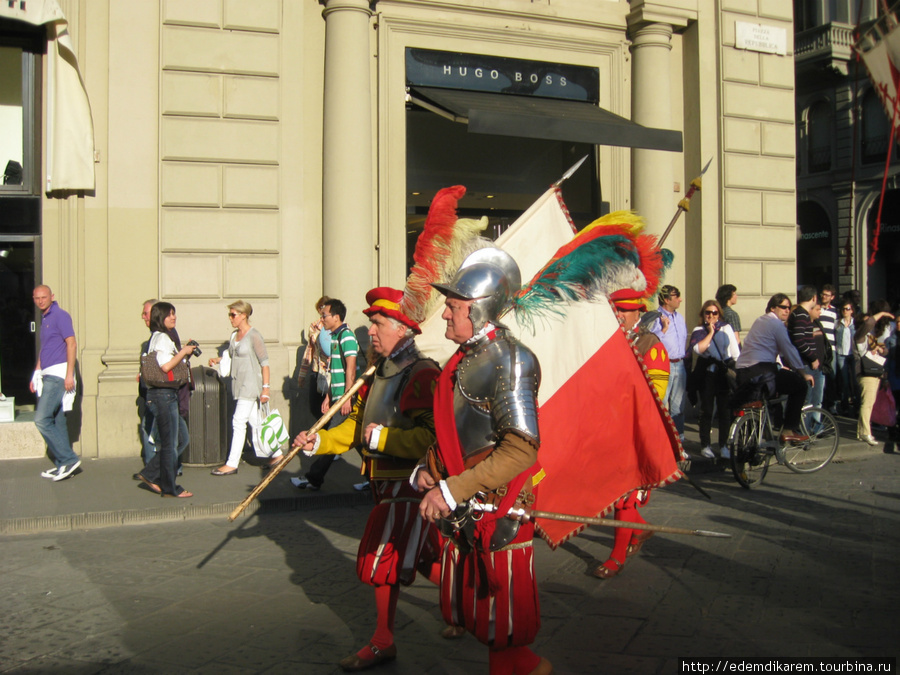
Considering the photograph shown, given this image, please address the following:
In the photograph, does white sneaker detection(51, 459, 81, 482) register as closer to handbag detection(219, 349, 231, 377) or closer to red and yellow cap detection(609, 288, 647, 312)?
handbag detection(219, 349, 231, 377)

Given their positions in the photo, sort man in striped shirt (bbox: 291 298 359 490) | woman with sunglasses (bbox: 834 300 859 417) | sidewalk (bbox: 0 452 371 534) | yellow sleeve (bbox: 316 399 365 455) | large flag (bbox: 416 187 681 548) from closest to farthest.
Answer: yellow sleeve (bbox: 316 399 365 455) → large flag (bbox: 416 187 681 548) → sidewalk (bbox: 0 452 371 534) → man in striped shirt (bbox: 291 298 359 490) → woman with sunglasses (bbox: 834 300 859 417)

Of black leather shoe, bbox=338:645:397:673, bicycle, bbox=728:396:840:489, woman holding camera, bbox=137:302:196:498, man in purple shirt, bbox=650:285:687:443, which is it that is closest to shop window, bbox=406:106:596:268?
man in purple shirt, bbox=650:285:687:443

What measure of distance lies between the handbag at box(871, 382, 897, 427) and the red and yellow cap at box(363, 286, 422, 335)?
→ 26.8 feet

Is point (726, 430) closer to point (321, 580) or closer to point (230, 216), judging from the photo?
point (321, 580)

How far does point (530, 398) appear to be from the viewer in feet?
10.2

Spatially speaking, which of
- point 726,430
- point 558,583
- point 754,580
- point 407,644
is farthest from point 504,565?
point 726,430

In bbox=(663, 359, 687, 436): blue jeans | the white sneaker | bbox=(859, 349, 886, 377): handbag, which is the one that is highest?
bbox=(859, 349, 886, 377): handbag

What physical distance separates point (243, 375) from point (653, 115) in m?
7.33

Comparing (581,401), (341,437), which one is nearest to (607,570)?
(581,401)

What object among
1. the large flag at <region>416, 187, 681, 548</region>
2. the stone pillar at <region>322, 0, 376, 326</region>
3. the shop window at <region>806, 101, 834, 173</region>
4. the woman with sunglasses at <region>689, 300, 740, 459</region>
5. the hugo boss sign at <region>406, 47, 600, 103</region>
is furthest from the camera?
the shop window at <region>806, 101, 834, 173</region>

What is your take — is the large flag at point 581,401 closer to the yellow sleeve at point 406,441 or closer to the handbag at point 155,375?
the yellow sleeve at point 406,441

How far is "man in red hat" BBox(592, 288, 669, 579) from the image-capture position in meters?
5.32

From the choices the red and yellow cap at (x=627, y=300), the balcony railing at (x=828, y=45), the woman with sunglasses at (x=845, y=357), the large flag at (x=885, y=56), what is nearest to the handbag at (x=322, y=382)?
the red and yellow cap at (x=627, y=300)

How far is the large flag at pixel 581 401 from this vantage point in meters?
4.43
